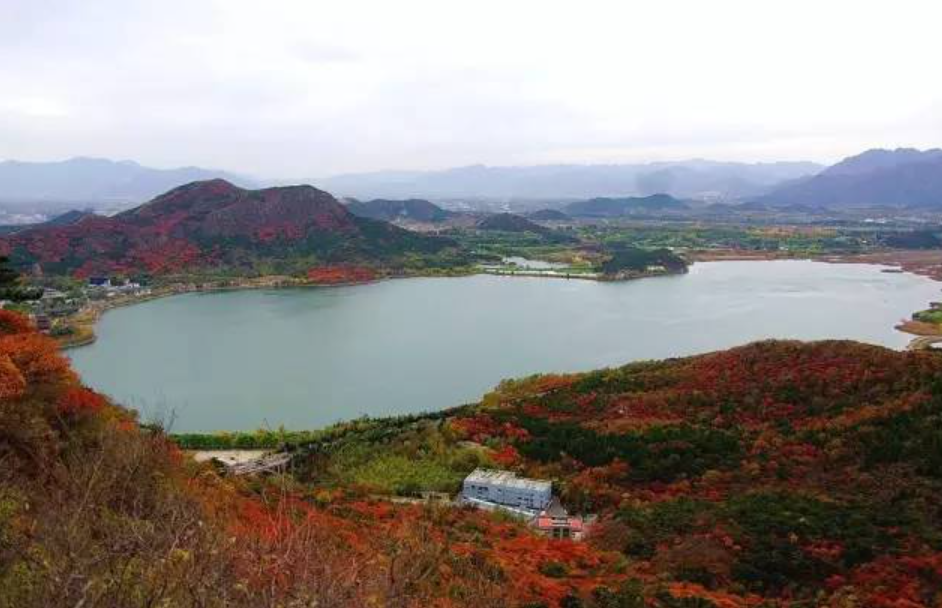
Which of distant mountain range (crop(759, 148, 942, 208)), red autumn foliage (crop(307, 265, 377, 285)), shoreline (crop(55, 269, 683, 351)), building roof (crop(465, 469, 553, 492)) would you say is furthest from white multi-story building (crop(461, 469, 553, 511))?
distant mountain range (crop(759, 148, 942, 208))

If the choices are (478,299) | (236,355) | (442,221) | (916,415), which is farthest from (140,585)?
(442,221)

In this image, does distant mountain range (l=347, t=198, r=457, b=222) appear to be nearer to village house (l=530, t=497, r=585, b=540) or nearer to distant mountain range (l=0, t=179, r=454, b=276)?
distant mountain range (l=0, t=179, r=454, b=276)

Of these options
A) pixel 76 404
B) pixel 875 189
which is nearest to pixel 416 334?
pixel 76 404

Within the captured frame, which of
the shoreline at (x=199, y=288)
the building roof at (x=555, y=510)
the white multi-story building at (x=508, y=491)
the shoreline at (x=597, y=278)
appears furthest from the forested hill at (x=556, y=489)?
the shoreline at (x=199, y=288)

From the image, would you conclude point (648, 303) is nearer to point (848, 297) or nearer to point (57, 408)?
point (848, 297)

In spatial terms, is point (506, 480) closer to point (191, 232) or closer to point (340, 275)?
point (340, 275)

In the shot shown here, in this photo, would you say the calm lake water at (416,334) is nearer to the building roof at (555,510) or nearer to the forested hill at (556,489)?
the forested hill at (556,489)
